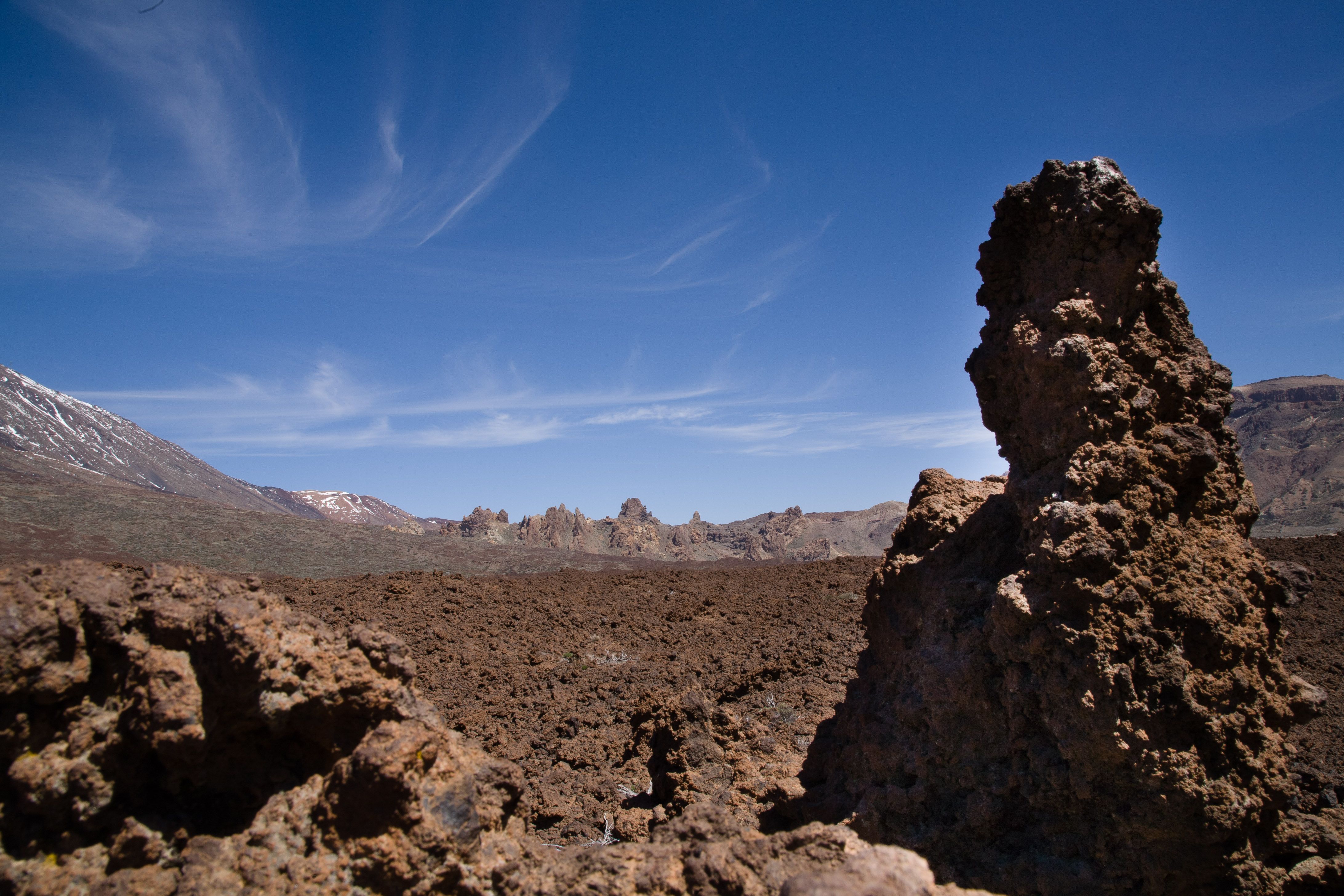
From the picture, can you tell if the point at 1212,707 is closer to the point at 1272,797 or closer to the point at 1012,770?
the point at 1272,797

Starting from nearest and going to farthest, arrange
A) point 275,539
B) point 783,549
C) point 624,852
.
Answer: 1. point 624,852
2. point 275,539
3. point 783,549

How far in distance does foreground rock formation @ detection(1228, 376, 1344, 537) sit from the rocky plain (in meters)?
35.7

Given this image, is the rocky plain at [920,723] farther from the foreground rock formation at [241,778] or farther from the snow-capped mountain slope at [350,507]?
the snow-capped mountain slope at [350,507]

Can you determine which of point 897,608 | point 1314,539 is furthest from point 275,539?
point 1314,539

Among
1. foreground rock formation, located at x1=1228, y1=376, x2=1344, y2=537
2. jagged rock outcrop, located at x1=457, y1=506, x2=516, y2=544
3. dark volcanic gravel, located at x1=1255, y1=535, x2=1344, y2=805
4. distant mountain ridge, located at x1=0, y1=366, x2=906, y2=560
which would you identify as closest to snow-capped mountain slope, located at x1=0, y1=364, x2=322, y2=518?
distant mountain ridge, located at x1=0, y1=366, x2=906, y2=560

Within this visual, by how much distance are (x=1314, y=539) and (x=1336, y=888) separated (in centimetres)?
1499

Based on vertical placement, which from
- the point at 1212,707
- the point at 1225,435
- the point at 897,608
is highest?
the point at 1225,435

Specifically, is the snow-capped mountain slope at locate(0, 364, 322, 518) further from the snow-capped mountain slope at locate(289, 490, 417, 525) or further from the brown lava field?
the brown lava field

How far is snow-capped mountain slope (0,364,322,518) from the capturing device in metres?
87.2

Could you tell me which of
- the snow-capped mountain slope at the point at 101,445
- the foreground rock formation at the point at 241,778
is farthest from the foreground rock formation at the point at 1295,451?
the snow-capped mountain slope at the point at 101,445

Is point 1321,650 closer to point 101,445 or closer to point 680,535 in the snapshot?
point 680,535

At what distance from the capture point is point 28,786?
227 centimetres

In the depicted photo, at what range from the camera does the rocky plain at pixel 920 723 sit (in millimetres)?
2453

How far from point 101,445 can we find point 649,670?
117 m
